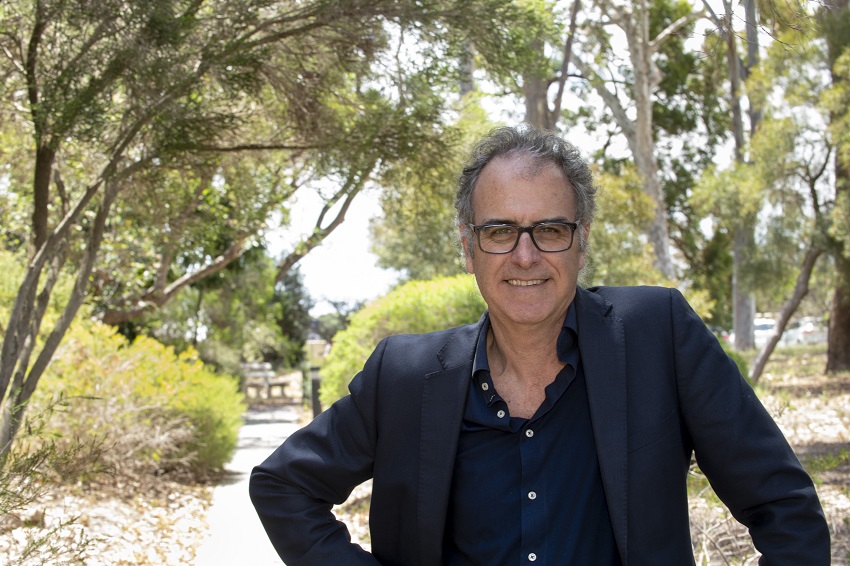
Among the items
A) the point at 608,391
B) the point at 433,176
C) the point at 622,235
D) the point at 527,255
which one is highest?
the point at 622,235

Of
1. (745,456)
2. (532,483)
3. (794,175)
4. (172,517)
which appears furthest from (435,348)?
(794,175)

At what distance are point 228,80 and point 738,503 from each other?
4.86 m

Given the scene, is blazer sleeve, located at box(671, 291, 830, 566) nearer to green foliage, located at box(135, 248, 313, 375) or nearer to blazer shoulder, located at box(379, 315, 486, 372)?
blazer shoulder, located at box(379, 315, 486, 372)

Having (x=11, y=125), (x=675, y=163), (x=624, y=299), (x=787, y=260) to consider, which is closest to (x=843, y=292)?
(x=787, y=260)

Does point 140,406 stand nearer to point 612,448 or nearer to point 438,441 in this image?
point 438,441

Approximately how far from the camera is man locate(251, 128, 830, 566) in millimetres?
2117

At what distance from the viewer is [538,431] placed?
2.25 m

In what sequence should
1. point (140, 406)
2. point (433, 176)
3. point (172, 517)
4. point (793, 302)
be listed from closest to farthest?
point (433, 176) < point (172, 517) < point (140, 406) < point (793, 302)

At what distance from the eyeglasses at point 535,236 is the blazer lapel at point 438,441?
264mm

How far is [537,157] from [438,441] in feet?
2.33

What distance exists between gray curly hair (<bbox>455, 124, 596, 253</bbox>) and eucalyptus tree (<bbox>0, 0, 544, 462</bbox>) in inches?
130

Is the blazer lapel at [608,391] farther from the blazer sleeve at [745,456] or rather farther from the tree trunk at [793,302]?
the tree trunk at [793,302]

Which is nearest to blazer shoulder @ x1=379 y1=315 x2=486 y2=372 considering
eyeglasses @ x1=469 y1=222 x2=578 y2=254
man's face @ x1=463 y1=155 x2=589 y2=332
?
man's face @ x1=463 y1=155 x2=589 y2=332

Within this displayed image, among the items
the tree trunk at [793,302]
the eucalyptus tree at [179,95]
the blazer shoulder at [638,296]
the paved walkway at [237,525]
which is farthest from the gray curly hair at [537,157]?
the tree trunk at [793,302]
